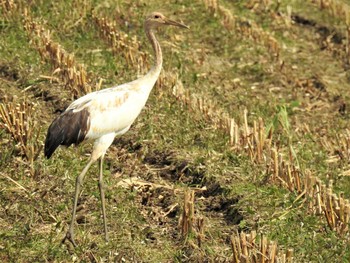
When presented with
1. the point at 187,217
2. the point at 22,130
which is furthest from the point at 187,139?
the point at 187,217

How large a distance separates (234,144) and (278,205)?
1525 mm

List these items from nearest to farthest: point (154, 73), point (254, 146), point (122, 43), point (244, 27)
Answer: point (154, 73) → point (254, 146) → point (122, 43) → point (244, 27)

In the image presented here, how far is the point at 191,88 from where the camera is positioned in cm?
1086

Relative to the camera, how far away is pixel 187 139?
8703 millimetres

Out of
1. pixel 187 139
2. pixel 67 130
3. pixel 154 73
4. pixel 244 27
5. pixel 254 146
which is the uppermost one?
pixel 154 73

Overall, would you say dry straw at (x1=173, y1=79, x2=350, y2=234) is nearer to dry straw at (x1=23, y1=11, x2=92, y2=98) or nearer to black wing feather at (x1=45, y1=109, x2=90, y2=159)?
dry straw at (x1=23, y1=11, x2=92, y2=98)

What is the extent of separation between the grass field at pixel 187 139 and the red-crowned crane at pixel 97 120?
68 cm

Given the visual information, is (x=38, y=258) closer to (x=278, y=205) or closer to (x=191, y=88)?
(x=278, y=205)

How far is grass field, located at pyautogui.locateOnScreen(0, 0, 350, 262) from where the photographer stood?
258 inches

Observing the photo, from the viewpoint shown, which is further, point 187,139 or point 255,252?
point 187,139

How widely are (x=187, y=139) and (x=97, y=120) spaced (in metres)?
2.31

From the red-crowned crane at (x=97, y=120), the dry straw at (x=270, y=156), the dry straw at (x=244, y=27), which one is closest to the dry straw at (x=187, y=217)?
the red-crowned crane at (x=97, y=120)

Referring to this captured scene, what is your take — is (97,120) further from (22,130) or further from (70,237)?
(22,130)

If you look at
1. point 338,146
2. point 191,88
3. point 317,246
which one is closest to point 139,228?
point 317,246
